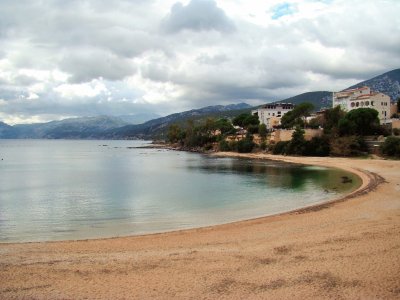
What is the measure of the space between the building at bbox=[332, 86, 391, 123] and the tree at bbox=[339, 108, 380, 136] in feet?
50.5

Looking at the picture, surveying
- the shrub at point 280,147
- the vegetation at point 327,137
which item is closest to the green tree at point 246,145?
the vegetation at point 327,137

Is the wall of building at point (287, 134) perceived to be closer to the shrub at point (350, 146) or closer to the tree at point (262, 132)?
the tree at point (262, 132)

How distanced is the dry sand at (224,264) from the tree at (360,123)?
58.2 m

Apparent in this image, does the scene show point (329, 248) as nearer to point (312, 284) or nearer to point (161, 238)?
point (312, 284)

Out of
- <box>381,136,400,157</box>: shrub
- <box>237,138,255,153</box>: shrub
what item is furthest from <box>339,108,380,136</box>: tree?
<box>237,138,255,153</box>: shrub

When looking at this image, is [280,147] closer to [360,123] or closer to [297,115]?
[360,123]

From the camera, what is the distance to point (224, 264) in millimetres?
12258

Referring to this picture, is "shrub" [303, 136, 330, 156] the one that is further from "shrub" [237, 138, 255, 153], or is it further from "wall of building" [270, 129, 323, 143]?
"shrub" [237, 138, 255, 153]

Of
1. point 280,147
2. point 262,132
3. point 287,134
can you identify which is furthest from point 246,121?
point 280,147

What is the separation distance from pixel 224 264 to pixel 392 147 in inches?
2201

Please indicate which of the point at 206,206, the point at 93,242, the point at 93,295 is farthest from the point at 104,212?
the point at 93,295

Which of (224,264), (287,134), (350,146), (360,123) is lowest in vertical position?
(224,264)

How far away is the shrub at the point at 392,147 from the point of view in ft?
195

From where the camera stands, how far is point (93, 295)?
10008 mm
